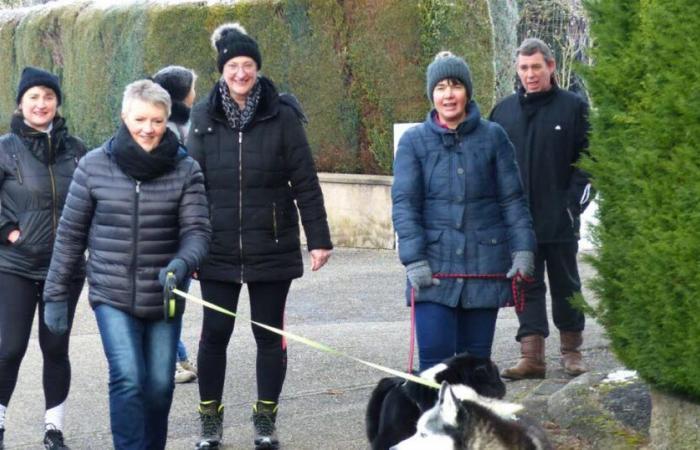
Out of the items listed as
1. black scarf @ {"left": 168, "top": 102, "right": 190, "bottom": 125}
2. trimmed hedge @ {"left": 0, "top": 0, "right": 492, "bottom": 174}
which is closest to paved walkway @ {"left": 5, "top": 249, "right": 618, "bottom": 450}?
black scarf @ {"left": 168, "top": 102, "right": 190, "bottom": 125}

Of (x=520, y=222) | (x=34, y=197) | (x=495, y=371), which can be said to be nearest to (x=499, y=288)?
(x=520, y=222)

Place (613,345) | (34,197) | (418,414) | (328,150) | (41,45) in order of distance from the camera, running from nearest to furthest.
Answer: (418,414), (613,345), (34,197), (328,150), (41,45)

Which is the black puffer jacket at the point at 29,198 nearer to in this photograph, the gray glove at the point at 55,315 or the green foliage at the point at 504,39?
the gray glove at the point at 55,315

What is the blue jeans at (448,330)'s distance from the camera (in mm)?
6184

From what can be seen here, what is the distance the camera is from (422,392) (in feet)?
18.0

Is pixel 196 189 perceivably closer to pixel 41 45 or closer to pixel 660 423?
pixel 660 423

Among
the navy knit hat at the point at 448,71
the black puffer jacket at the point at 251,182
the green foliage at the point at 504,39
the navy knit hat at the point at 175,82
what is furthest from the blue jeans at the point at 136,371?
the green foliage at the point at 504,39

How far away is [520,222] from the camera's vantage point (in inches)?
247

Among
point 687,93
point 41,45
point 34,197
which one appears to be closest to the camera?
point 687,93

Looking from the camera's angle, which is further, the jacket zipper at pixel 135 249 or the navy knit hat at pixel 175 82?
the navy knit hat at pixel 175 82

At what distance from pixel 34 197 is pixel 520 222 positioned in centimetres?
252

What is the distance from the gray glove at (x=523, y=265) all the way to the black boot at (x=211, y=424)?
1784 mm

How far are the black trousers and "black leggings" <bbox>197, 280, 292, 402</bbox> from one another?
1.78 metres

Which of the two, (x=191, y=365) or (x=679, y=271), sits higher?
(x=679, y=271)
